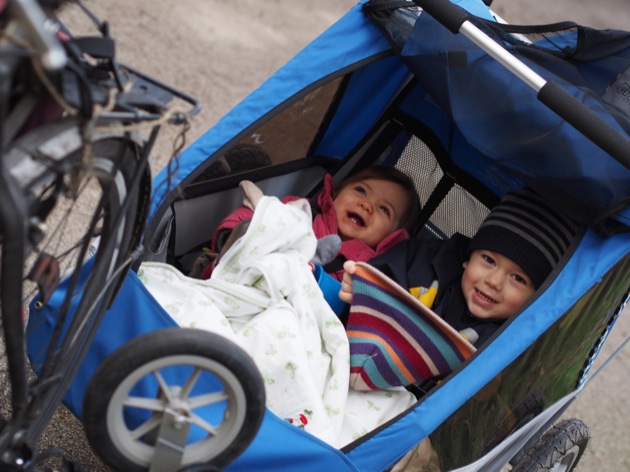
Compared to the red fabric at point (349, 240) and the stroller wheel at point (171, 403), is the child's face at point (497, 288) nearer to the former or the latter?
the red fabric at point (349, 240)

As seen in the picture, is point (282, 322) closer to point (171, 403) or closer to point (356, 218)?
point (171, 403)

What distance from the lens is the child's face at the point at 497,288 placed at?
212 centimetres

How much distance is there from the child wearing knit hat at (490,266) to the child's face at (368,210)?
11 cm

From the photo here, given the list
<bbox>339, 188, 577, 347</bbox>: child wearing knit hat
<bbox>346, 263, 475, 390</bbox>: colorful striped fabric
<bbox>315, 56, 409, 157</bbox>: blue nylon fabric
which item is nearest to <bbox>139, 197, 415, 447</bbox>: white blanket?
<bbox>346, 263, 475, 390</bbox>: colorful striped fabric

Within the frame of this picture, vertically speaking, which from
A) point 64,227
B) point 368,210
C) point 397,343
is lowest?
point 64,227

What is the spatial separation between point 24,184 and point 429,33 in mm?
1224

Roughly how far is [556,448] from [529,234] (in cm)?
53

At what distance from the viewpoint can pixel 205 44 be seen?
3941 mm

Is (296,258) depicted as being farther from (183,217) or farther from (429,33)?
(429,33)

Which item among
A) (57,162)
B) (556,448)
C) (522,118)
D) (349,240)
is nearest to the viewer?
(57,162)

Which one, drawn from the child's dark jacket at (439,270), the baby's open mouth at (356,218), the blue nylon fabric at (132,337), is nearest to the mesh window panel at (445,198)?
the child's dark jacket at (439,270)

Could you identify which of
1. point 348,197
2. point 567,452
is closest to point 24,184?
point 348,197

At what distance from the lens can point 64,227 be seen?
1346mm

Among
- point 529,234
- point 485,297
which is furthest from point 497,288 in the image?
point 529,234
